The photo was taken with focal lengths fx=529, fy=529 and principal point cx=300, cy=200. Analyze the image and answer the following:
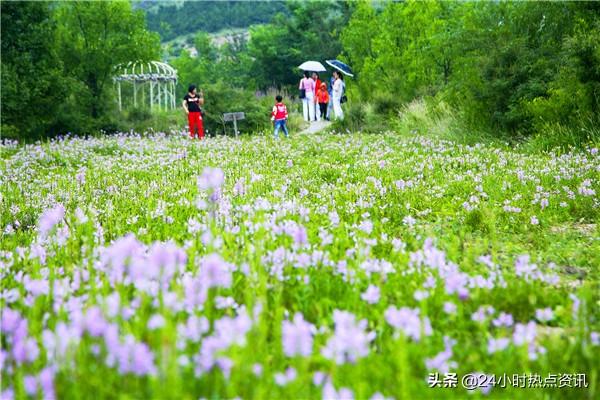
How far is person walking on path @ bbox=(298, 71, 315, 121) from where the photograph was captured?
2567cm

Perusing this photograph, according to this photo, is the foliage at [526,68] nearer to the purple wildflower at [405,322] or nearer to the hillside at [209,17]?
the purple wildflower at [405,322]

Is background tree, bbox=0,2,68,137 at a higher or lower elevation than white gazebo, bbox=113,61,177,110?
lower

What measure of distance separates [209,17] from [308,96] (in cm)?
11743

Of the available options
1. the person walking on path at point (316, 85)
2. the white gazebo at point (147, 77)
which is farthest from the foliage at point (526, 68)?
the white gazebo at point (147, 77)

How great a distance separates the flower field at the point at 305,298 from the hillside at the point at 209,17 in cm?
12450

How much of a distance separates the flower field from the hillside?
124 m

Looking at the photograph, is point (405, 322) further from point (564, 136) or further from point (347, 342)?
point (564, 136)

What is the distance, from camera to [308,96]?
26078 mm

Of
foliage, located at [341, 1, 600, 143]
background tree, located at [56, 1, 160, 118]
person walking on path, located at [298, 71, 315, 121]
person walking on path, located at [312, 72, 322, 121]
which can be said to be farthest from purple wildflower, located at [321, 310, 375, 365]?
background tree, located at [56, 1, 160, 118]

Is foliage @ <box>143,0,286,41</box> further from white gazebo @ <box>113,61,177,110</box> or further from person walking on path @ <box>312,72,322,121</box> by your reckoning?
person walking on path @ <box>312,72,322,121</box>

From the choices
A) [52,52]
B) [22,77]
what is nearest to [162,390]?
[22,77]

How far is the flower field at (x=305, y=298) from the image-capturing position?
2.04 meters

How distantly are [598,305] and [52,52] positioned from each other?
2274 centimetres

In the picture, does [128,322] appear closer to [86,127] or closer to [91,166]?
[91,166]
